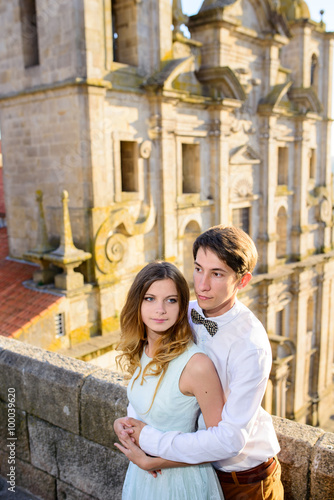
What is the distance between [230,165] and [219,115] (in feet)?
6.91

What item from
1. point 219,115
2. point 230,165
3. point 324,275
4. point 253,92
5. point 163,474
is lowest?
point 324,275

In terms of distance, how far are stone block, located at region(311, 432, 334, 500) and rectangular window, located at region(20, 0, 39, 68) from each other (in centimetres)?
1164

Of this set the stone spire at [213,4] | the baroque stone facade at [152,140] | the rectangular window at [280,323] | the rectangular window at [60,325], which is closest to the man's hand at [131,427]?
the rectangular window at [60,325]

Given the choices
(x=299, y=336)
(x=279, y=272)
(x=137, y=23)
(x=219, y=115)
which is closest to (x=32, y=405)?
(x=137, y=23)

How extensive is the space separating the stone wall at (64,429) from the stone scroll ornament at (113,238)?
6735 mm

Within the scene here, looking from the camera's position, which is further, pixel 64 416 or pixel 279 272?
pixel 279 272

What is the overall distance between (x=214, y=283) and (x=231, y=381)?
0.51 meters

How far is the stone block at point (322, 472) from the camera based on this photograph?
283cm

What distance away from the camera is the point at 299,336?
20672 mm

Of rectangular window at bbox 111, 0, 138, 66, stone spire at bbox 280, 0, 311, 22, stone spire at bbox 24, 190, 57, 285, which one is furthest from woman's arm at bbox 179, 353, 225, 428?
stone spire at bbox 280, 0, 311, 22

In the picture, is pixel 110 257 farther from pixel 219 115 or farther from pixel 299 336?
pixel 299 336

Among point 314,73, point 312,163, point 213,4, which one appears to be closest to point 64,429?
point 213,4

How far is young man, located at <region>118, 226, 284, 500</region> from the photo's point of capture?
89.6 inches

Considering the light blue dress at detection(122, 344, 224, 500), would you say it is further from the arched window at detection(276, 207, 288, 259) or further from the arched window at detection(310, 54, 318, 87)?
the arched window at detection(310, 54, 318, 87)
